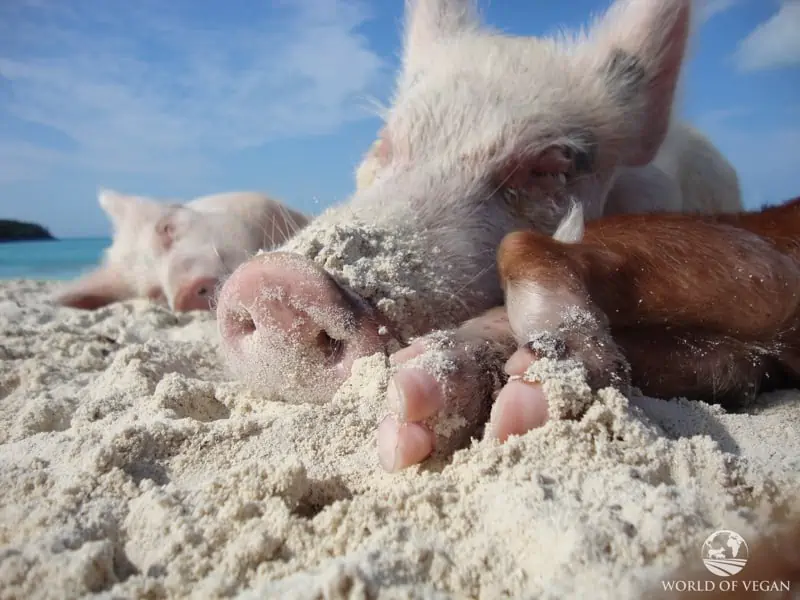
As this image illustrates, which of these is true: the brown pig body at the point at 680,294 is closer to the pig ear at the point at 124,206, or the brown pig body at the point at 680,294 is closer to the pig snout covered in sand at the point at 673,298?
the pig snout covered in sand at the point at 673,298

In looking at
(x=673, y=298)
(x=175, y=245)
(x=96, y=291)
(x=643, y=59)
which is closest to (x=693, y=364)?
(x=673, y=298)

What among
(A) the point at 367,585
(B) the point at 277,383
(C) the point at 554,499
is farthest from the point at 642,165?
(A) the point at 367,585

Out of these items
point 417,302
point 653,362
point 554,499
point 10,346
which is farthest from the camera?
point 10,346

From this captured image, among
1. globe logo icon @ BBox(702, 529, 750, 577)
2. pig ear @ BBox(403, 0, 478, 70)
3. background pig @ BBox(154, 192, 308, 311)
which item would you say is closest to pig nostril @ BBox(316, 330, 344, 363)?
globe logo icon @ BBox(702, 529, 750, 577)

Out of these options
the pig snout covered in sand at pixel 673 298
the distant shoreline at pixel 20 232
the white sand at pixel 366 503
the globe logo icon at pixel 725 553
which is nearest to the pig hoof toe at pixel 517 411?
the white sand at pixel 366 503

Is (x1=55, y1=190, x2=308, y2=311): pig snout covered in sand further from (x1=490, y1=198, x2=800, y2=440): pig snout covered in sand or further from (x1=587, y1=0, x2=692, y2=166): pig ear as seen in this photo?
(x1=490, y1=198, x2=800, y2=440): pig snout covered in sand

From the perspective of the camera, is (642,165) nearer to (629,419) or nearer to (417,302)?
(417,302)
